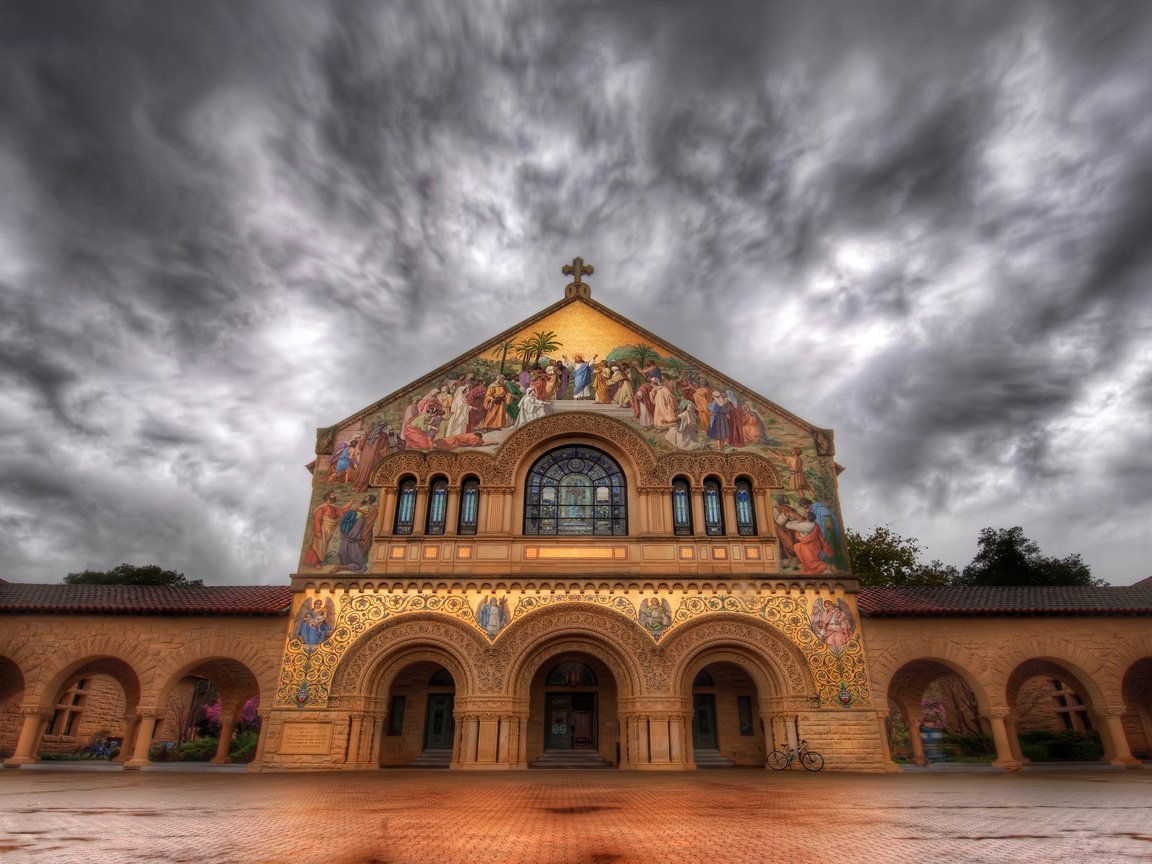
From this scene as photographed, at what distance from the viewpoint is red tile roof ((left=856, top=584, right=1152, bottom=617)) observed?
18.1 meters

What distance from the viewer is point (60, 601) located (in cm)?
1877

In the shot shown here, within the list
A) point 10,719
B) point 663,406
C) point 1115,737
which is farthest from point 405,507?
point 1115,737

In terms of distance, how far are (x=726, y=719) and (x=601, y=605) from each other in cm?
581

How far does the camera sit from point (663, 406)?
2073 cm

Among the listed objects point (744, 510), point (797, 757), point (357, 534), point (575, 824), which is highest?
point (744, 510)

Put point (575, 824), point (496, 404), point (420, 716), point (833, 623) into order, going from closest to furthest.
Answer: point (575, 824) < point (833, 623) < point (420, 716) < point (496, 404)

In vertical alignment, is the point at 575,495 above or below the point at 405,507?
above

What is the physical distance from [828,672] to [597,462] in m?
8.46

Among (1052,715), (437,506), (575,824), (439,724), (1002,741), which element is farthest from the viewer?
(1052,715)

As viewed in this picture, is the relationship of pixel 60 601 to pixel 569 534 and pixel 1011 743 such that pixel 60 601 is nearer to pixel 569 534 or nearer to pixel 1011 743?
pixel 569 534

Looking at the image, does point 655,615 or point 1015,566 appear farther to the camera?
point 1015,566

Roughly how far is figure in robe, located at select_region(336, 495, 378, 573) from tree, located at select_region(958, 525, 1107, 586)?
116ft

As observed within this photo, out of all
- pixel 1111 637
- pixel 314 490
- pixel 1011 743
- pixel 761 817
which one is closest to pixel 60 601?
pixel 314 490

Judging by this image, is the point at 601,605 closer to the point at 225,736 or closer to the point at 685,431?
the point at 685,431
